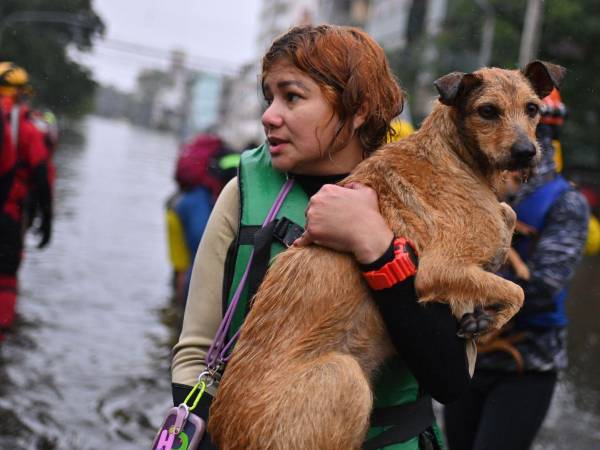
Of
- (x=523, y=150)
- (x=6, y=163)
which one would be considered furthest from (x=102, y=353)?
(x=523, y=150)

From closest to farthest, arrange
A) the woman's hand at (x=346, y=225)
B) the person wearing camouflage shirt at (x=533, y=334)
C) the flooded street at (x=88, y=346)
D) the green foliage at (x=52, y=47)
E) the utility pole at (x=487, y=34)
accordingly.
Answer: the woman's hand at (x=346, y=225)
the person wearing camouflage shirt at (x=533, y=334)
the flooded street at (x=88, y=346)
the green foliage at (x=52, y=47)
the utility pole at (x=487, y=34)

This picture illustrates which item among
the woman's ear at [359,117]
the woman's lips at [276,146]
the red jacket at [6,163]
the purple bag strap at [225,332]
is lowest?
the red jacket at [6,163]

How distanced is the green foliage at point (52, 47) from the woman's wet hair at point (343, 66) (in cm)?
657

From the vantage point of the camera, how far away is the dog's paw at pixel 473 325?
2.27 meters

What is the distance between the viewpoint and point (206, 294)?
2414mm

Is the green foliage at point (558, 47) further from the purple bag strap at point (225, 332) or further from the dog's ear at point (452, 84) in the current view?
the purple bag strap at point (225, 332)

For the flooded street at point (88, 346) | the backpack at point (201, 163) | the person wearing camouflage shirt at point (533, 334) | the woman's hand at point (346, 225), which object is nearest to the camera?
the woman's hand at point (346, 225)

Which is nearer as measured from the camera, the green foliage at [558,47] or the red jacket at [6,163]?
the red jacket at [6,163]

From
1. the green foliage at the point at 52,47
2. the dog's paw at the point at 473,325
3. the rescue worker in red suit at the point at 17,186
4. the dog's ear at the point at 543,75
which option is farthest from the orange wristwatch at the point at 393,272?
the green foliage at the point at 52,47

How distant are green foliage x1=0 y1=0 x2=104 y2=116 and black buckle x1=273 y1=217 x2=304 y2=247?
6726 mm

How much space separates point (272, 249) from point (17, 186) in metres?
5.35

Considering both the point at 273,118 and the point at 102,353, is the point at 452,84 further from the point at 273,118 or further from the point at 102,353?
the point at 102,353

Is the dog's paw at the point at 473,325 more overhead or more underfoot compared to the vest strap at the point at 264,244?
more underfoot

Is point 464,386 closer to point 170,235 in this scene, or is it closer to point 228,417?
point 228,417
